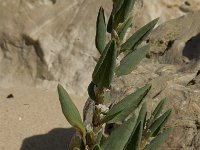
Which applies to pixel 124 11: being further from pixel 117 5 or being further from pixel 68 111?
pixel 68 111

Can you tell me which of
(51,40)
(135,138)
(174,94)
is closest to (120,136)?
(135,138)

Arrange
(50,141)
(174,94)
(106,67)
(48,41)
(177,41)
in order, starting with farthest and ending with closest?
(48,41) < (50,141) < (177,41) < (174,94) < (106,67)

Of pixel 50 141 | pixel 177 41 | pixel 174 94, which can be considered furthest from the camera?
pixel 50 141

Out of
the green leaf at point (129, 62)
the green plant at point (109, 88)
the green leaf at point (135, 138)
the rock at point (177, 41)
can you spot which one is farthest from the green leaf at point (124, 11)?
the rock at point (177, 41)

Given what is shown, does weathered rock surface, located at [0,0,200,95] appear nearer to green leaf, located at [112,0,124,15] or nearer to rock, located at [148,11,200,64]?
rock, located at [148,11,200,64]

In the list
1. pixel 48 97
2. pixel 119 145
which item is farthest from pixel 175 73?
pixel 119 145

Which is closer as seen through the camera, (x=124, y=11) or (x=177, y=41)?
(x=124, y=11)

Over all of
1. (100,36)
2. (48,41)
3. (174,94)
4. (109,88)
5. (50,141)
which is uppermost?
(100,36)

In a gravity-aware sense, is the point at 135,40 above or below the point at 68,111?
above

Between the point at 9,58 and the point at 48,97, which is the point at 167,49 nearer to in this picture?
the point at 48,97
